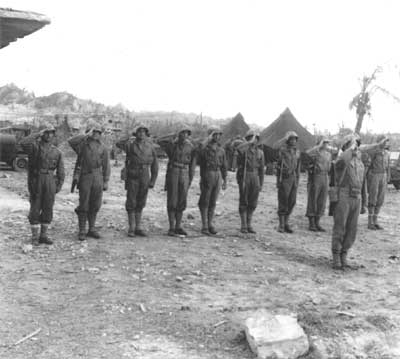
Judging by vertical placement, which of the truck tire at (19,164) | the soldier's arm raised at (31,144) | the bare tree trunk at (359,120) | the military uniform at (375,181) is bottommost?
the truck tire at (19,164)

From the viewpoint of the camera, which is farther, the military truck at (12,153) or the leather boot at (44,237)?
the military truck at (12,153)

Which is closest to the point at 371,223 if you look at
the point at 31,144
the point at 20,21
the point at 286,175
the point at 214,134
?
the point at 286,175

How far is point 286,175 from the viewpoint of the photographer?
995 cm

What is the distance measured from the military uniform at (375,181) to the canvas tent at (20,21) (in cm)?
812

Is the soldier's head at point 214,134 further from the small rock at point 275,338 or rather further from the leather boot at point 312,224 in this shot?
the small rock at point 275,338

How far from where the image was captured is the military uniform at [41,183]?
7.75 meters

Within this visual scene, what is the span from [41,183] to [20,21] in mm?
3668

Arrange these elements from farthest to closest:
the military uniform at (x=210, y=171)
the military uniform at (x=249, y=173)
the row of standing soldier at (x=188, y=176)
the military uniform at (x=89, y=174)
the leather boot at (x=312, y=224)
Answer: the leather boot at (x=312, y=224) < the military uniform at (x=249, y=173) < the military uniform at (x=210, y=171) < the military uniform at (x=89, y=174) < the row of standing soldier at (x=188, y=176)

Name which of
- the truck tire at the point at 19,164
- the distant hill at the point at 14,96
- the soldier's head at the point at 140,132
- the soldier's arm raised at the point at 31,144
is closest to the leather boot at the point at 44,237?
the soldier's arm raised at the point at 31,144

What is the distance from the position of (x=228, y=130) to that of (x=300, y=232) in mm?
10712

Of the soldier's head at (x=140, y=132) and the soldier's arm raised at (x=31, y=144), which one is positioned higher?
the soldier's head at (x=140, y=132)

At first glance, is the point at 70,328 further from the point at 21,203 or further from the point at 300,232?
the point at 21,203

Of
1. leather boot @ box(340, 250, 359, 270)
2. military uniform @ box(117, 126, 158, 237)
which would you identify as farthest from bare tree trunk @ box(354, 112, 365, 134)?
leather boot @ box(340, 250, 359, 270)

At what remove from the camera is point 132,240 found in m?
8.46
